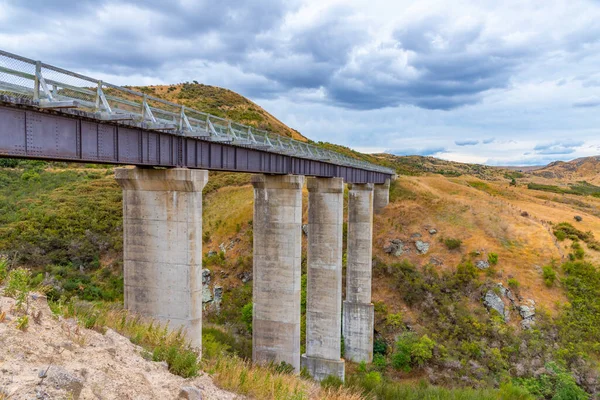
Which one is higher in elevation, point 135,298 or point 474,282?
point 135,298

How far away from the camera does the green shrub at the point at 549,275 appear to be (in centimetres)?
3056

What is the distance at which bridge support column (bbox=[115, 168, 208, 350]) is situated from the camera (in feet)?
41.2

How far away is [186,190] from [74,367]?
24.3 feet

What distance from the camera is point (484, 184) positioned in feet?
208

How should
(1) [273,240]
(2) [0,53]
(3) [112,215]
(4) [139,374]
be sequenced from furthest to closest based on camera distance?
→ (3) [112,215] → (1) [273,240] → (2) [0,53] → (4) [139,374]

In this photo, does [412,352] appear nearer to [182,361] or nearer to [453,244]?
[453,244]

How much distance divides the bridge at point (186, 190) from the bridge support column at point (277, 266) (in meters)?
0.06

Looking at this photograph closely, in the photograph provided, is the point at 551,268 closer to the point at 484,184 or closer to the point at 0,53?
the point at 484,184

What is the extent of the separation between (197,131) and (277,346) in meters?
12.9

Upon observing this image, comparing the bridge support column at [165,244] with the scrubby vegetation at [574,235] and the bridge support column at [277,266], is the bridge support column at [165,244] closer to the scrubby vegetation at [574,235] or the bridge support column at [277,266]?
the bridge support column at [277,266]

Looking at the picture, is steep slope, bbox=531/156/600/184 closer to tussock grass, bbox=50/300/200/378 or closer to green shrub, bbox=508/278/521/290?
green shrub, bbox=508/278/521/290

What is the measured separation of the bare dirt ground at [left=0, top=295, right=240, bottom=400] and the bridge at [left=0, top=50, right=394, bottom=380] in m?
4.11

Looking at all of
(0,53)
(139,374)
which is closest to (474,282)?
(139,374)

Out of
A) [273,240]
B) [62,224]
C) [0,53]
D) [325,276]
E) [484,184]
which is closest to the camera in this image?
[0,53]
